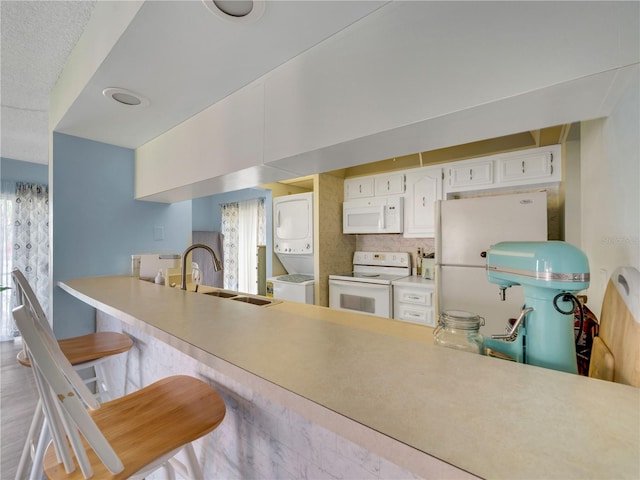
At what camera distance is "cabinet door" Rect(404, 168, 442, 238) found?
3104 millimetres

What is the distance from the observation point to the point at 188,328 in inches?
36.5

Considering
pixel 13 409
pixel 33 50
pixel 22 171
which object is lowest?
pixel 13 409

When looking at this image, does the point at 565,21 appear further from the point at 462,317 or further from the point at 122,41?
the point at 122,41

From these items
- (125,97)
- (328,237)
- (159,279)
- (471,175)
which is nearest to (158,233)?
→ (159,279)

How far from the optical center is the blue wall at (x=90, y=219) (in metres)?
2.04

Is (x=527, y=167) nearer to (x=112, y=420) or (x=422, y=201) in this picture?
(x=422, y=201)

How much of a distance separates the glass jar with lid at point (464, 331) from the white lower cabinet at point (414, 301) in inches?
85.4

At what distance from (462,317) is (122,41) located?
1.55m

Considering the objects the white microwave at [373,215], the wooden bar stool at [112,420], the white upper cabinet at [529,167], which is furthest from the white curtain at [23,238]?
the white upper cabinet at [529,167]

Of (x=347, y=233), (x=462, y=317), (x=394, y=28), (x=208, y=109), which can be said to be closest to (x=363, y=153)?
(x=394, y=28)

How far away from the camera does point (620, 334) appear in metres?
0.52

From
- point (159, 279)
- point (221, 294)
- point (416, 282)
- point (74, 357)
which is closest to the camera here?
point (74, 357)

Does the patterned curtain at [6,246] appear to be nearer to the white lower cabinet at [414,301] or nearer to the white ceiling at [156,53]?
the white ceiling at [156,53]

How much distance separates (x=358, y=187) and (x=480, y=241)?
1807 millimetres
